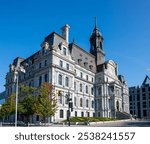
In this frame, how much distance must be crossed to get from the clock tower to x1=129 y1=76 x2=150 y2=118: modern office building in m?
39.6

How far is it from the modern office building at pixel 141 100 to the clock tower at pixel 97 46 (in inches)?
1561

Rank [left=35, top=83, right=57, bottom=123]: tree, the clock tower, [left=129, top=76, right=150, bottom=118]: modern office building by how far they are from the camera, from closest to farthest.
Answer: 1. [left=35, top=83, right=57, bottom=123]: tree
2. the clock tower
3. [left=129, top=76, right=150, bottom=118]: modern office building

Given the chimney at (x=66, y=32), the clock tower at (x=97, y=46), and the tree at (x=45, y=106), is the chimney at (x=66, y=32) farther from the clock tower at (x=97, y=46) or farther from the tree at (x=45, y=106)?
the tree at (x=45, y=106)

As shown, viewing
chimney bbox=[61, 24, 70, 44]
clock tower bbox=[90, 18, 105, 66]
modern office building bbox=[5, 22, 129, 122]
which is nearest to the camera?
modern office building bbox=[5, 22, 129, 122]

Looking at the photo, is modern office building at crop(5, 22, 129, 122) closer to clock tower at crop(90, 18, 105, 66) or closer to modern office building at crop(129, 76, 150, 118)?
clock tower at crop(90, 18, 105, 66)

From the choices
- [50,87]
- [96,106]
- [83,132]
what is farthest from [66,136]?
[96,106]

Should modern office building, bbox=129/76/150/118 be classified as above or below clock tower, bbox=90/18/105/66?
below

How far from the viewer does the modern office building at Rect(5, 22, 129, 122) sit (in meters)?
47.3

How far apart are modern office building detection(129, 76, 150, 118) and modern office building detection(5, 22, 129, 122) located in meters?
28.6

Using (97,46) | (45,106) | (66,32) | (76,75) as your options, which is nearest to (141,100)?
(97,46)

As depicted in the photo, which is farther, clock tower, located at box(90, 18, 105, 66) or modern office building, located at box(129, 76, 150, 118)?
modern office building, located at box(129, 76, 150, 118)

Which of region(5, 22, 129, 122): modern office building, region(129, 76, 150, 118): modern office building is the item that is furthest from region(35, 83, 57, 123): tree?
region(129, 76, 150, 118): modern office building

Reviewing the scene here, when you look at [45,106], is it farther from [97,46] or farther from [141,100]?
[141,100]

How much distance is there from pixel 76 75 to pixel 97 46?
59.7 ft
